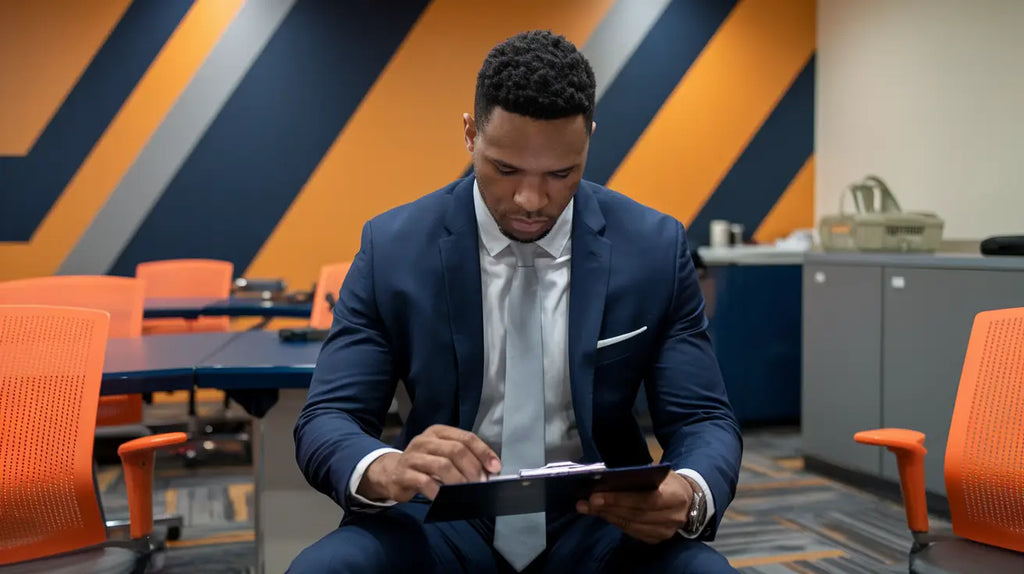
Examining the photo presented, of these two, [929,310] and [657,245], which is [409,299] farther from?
[929,310]

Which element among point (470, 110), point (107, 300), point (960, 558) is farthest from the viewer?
point (470, 110)

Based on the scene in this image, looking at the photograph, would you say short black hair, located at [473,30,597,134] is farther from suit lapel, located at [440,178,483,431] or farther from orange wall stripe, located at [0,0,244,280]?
orange wall stripe, located at [0,0,244,280]

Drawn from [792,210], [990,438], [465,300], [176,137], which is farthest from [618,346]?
[792,210]

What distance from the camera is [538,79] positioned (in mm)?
1353

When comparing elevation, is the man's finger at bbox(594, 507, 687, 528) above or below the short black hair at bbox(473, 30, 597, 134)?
below

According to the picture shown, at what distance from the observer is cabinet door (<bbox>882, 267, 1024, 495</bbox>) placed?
3.38 meters

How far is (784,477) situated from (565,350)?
302 cm

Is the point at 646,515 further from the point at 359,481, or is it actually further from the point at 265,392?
the point at 265,392

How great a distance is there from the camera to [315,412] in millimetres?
1442

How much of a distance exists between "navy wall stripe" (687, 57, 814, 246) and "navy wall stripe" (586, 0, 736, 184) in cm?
67

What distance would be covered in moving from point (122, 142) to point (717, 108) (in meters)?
3.72

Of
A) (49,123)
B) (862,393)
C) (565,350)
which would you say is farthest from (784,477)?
(49,123)

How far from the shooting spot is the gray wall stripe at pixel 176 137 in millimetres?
5477

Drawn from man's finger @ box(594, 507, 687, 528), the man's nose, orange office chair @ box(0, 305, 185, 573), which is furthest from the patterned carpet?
the man's nose
